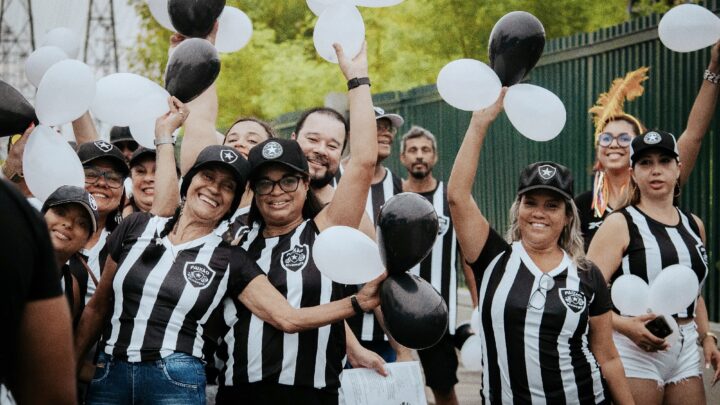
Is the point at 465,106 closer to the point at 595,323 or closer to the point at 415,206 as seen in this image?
the point at 415,206

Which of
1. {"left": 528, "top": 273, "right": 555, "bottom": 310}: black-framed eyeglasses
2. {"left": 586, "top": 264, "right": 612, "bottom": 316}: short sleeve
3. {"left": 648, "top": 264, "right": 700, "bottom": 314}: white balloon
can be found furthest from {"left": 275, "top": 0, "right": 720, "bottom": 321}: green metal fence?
{"left": 528, "top": 273, "right": 555, "bottom": 310}: black-framed eyeglasses

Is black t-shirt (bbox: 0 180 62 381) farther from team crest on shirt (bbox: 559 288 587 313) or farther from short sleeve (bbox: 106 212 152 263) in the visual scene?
team crest on shirt (bbox: 559 288 587 313)

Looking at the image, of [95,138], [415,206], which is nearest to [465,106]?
[415,206]

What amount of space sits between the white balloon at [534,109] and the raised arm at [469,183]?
56mm

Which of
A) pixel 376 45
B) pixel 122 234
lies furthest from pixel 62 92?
pixel 376 45

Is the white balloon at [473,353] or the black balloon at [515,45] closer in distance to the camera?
the black balloon at [515,45]

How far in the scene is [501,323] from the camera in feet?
12.3

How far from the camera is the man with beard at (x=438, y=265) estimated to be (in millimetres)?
6191

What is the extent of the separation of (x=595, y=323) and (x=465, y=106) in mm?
1102

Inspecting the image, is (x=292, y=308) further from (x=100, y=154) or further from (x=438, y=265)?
(x=438, y=265)

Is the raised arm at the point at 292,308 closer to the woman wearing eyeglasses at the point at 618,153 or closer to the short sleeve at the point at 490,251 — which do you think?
the short sleeve at the point at 490,251

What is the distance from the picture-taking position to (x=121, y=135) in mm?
5965

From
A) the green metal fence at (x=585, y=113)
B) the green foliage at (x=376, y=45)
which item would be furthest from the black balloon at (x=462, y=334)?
the green foliage at (x=376, y=45)

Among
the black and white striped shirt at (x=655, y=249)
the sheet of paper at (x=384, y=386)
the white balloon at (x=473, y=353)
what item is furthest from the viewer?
the white balloon at (x=473, y=353)
